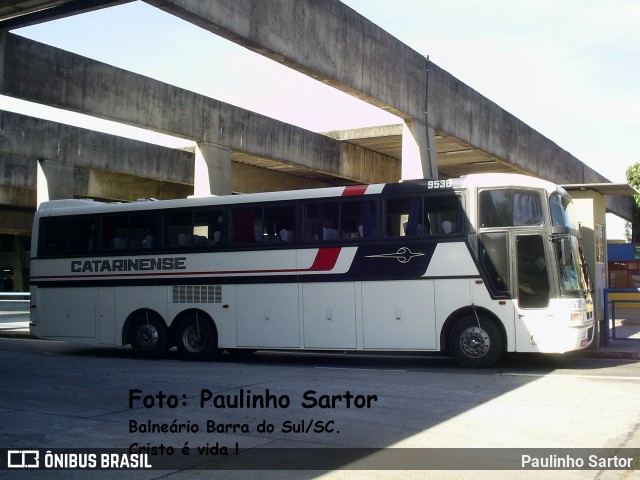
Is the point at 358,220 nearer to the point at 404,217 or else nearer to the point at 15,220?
the point at 404,217

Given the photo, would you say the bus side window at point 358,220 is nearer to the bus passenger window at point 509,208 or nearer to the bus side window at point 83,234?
the bus passenger window at point 509,208

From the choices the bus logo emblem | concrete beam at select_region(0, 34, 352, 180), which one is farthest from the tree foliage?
the bus logo emblem

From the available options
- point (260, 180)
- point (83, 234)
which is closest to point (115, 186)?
point (260, 180)

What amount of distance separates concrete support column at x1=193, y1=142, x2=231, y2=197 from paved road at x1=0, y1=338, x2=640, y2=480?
29.1 ft

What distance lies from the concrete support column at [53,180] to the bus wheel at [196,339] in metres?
10.9

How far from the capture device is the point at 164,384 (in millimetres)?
12227

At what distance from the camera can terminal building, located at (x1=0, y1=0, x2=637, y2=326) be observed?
1586 centimetres

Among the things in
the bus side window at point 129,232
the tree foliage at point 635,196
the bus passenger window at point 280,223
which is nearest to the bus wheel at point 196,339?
the bus side window at point 129,232

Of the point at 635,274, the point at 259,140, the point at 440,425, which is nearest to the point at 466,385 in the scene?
the point at 440,425

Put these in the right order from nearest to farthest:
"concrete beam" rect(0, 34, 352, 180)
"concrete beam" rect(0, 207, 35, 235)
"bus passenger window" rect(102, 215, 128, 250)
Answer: "bus passenger window" rect(102, 215, 128, 250) < "concrete beam" rect(0, 34, 352, 180) < "concrete beam" rect(0, 207, 35, 235)

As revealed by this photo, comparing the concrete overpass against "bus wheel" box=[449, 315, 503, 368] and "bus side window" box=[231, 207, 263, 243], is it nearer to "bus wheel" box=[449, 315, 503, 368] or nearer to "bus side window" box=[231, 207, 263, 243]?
"bus side window" box=[231, 207, 263, 243]

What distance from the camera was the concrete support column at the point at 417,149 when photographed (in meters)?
20.5

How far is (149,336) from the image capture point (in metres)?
17.3

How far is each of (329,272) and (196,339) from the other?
3.62 metres
